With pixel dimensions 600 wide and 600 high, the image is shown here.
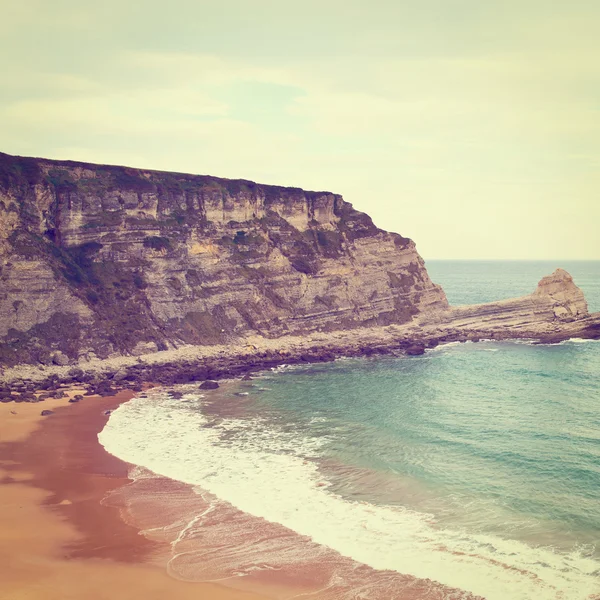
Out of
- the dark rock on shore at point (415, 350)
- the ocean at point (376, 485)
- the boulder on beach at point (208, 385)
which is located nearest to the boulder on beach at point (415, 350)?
the dark rock on shore at point (415, 350)

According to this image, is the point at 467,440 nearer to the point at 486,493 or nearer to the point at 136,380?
the point at 486,493

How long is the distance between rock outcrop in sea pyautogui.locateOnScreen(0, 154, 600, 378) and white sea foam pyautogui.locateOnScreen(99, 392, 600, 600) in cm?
1654

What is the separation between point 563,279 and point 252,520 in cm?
6105

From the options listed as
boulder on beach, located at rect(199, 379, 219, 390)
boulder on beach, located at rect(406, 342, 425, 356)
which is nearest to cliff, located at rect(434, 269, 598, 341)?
boulder on beach, located at rect(406, 342, 425, 356)

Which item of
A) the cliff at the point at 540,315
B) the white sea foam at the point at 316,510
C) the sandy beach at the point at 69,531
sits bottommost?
the sandy beach at the point at 69,531

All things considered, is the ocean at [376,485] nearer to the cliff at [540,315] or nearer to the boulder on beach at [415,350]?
the boulder on beach at [415,350]

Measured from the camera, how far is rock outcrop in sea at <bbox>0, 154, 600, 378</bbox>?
2389 inches

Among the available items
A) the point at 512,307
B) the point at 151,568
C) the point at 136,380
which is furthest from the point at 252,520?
the point at 512,307

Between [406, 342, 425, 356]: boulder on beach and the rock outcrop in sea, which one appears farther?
[406, 342, 425, 356]: boulder on beach

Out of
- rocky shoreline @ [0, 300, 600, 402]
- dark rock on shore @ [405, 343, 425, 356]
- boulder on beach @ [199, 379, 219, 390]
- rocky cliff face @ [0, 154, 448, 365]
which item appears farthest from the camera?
dark rock on shore @ [405, 343, 425, 356]

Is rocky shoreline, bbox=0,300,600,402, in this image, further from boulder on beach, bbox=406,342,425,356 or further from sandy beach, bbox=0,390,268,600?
sandy beach, bbox=0,390,268,600

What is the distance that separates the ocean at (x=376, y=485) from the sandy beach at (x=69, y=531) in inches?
40.8

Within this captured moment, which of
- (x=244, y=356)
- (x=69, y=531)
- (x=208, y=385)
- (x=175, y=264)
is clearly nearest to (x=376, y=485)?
(x=69, y=531)

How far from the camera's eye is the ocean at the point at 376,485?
23.8m
